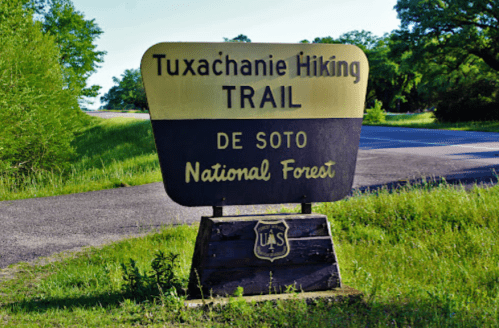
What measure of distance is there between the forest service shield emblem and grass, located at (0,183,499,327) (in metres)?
0.36

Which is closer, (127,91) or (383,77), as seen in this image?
(383,77)

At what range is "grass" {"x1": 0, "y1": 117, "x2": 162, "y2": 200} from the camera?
1004 centimetres

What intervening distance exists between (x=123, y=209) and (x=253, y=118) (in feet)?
15.2

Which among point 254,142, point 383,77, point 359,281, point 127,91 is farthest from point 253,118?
point 127,91

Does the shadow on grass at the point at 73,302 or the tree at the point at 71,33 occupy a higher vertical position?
the tree at the point at 71,33

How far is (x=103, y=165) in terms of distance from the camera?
11516mm

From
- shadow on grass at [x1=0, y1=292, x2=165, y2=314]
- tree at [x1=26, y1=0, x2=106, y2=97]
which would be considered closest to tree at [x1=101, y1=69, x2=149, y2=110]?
tree at [x1=26, y1=0, x2=106, y2=97]

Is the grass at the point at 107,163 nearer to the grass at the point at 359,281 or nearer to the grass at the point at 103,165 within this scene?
the grass at the point at 103,165

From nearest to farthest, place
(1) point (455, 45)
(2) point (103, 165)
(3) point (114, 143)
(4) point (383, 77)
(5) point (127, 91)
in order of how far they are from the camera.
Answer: (2) point (103, 165)
(3) point (114, 143)
(1) point (455, 45)
(4) point (383, 77)
(5) point (127, 91)

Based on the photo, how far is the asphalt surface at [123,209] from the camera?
5.82m

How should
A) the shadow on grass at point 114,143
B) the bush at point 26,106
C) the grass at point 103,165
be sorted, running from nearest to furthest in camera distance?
the grass at point 103,165, the bush at point 26,106, the shadow on grass at point 114,143

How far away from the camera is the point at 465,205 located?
606 cm

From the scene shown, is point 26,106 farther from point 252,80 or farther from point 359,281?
point 359,281

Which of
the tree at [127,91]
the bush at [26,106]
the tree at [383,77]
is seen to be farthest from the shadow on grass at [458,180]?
the tree at [127,91]
